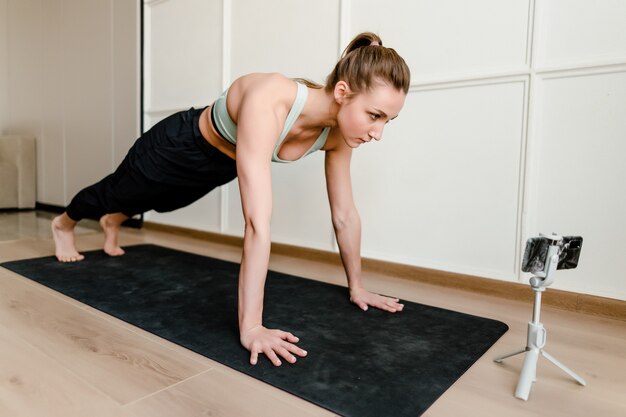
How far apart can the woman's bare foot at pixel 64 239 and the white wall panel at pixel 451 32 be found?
1557 mm

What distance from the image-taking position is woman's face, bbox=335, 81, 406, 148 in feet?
3.65

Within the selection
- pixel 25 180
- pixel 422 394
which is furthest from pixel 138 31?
pixel 422 394

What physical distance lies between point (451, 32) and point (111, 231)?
1.77 meters

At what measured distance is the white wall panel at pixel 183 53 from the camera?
8.65ft

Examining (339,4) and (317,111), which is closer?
(317,111)

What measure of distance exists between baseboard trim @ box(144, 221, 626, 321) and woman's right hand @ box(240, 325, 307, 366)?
2.91ft

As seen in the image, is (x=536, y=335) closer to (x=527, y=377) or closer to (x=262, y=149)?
(x=527, y=377)

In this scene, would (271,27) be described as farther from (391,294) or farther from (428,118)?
(391,294)

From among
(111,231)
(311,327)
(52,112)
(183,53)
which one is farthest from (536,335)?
(52,112)

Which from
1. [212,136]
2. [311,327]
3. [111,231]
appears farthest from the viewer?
[111,231]

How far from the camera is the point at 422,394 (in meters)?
0.92

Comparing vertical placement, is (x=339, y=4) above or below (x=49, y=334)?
above

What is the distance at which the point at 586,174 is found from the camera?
1499 millimetres

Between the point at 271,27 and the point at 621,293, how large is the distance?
6.27ft
